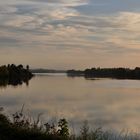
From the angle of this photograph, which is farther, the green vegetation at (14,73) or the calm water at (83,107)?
the green vegetation at (14,73)

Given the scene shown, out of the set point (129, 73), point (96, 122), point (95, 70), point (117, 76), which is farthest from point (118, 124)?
point (95, 70)

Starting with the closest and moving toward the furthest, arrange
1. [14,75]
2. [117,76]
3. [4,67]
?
1. [4,67]
2. [14,75]
3. [117,76]

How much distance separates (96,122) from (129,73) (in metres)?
126

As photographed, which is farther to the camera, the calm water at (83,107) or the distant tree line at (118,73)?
the distant tree line at (118,73)

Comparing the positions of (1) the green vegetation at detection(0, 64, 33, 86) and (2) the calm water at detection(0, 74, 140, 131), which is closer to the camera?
(2) the calm water at detection(0, 74, 140, 131)

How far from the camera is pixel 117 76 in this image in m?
156

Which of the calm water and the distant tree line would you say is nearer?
the calm water

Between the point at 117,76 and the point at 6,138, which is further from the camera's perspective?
the point at 117,76

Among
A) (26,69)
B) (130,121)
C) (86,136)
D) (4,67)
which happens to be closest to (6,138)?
(86,136)

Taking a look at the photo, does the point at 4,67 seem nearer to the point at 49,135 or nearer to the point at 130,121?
the point at 130,121

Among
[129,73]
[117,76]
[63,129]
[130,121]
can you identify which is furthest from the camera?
[117,76]

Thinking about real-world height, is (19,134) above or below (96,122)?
above

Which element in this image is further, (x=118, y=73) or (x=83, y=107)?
(x=118, y=73)

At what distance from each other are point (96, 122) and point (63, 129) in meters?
10.7
